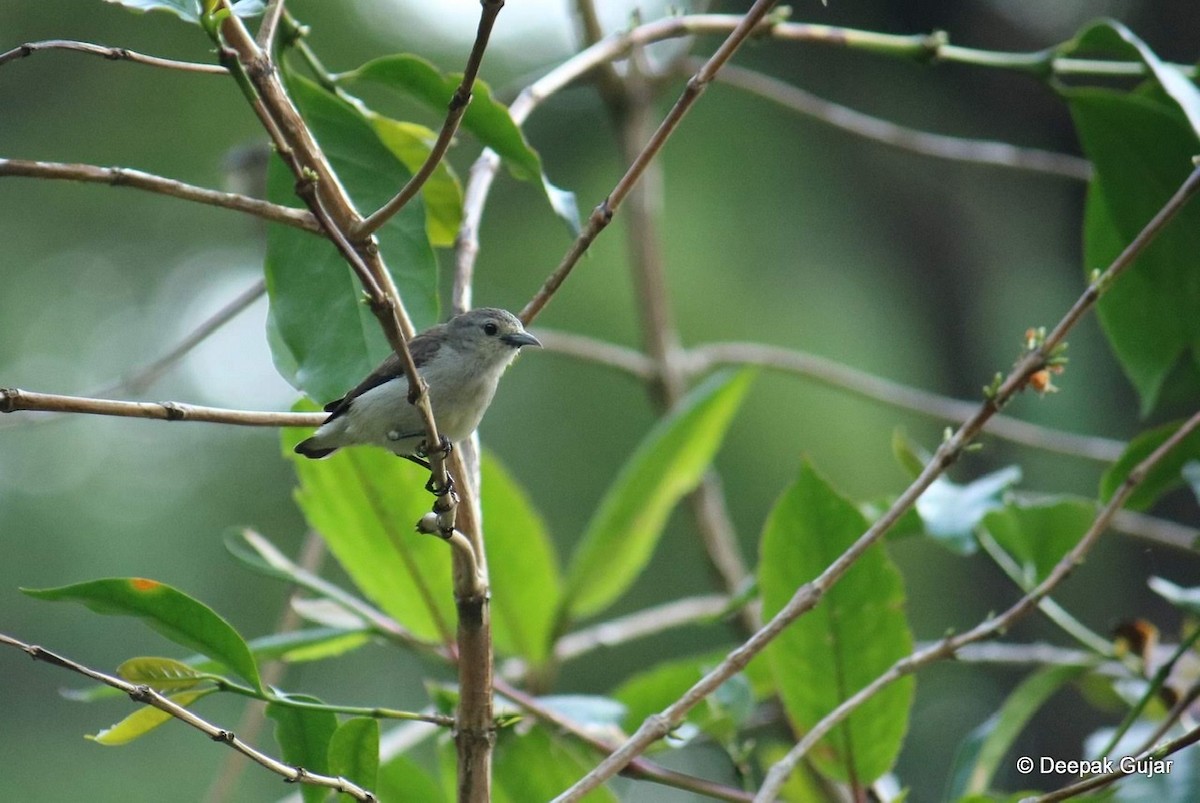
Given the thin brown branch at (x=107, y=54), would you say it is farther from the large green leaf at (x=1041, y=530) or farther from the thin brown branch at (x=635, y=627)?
the thin brown branch at (x=635, y=627)

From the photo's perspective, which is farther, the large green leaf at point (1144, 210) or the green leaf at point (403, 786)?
the green leaf at point (403, 786)

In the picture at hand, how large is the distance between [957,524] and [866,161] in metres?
6.38

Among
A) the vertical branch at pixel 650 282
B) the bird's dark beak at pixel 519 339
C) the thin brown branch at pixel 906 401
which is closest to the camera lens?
the bird's dark beak at pixel 519 339

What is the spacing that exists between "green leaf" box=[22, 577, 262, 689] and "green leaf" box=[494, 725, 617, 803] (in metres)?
0.82

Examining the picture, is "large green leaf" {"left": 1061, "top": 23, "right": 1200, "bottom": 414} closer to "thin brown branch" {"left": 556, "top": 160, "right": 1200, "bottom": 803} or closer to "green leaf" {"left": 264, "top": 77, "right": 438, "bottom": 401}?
"thin brown branch" {"left": 556, "top": 160, "right": 1200, "bottom": 803}

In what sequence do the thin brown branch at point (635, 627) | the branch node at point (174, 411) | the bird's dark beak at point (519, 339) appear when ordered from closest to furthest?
1. the branch node at point (174, 411)
2. the bird's dark beak at point (519, 339)
3. the thin brown branch at point (635, 627)

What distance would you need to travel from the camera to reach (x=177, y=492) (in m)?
8.47

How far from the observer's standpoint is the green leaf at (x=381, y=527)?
2730mm

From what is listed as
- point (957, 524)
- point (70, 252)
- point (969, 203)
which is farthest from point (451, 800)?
point (70, 252)

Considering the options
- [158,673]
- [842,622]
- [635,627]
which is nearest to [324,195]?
[158,673]

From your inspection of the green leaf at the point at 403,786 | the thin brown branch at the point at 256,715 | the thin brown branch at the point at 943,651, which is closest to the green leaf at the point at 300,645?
the thin brown branch at the point at 256,715

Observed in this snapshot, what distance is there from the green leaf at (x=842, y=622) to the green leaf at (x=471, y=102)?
0.82 metres

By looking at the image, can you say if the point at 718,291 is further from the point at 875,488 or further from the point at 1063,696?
the point at 1063,696

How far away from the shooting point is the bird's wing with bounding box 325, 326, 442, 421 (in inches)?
96.1
